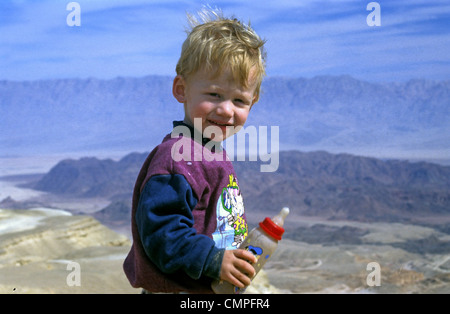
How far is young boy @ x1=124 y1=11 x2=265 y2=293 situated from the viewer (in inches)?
74.5

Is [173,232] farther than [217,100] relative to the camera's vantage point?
No

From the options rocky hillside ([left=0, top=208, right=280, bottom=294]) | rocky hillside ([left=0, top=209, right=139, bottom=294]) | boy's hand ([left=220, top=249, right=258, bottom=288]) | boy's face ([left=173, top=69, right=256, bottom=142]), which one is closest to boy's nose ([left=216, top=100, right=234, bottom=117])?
boy's face ([left=173, top=69, right=256, bottom=142])

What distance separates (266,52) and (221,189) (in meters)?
0.52

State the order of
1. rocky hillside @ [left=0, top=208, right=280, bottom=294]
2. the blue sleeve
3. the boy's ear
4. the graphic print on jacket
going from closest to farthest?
the blue sleeve < the graphic print on jacket < the boy's ear < rocky hillside @ [left=0, top=208, right=280, bottom=294]

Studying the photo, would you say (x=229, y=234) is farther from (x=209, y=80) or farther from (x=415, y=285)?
(x=415, y=285)

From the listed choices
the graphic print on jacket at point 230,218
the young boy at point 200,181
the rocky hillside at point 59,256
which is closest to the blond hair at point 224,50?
the young boy at point 200,181

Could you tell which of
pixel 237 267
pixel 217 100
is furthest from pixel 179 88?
pixel 237 267

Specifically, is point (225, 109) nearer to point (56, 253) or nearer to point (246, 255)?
point (246, 255)

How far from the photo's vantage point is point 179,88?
221cm

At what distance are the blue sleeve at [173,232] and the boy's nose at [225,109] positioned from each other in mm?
285

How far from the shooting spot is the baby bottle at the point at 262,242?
1.94 metres

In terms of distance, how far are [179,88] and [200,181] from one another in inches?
14.7

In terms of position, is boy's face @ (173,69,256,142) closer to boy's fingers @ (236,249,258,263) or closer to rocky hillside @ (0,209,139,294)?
boy's fingers @ (236,249,258,263)

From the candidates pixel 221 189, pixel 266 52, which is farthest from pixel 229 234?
pixel 266 52
